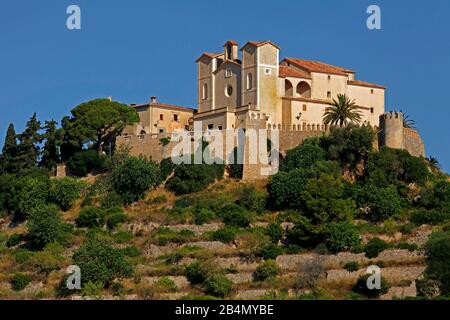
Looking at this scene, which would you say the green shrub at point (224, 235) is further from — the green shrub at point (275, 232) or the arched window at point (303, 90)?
the arched window at point (303, 90)

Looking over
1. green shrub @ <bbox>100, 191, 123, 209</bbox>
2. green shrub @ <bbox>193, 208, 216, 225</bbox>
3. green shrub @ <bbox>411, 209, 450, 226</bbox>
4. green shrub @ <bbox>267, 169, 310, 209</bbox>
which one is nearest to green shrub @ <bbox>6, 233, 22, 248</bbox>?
green shrub @ <bbox>100, 191, 123, 209</bbox>

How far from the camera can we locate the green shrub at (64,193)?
58625 millimetres

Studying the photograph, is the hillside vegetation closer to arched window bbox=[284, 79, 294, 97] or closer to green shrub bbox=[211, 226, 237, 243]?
green shrub bbox=[211, 226, 237, 243]

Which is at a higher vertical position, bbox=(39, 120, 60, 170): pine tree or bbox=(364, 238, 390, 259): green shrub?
bbox=(39, 120, 60, 170): pine tree

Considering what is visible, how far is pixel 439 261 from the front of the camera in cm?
4850

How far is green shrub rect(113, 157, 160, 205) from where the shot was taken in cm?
5828

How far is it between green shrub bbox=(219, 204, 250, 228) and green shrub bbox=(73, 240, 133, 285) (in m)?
5.62

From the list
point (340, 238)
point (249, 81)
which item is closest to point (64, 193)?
point (249, 81)

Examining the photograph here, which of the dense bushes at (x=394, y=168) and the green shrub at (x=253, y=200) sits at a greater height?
the dense bushes at (x=394, y=168)

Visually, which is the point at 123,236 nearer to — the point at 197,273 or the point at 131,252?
the point at 131,252

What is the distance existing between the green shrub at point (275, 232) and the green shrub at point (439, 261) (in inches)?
236

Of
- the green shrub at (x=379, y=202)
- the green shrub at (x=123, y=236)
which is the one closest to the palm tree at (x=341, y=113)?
the green shrub at (x=379, y=202)
